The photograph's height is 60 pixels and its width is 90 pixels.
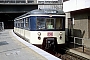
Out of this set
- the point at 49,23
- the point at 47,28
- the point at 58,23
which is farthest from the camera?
the point at 58,23

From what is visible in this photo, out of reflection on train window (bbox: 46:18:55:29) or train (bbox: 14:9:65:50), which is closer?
train (bbox: 14:9:65:50)

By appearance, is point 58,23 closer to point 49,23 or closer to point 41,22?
point 49,23

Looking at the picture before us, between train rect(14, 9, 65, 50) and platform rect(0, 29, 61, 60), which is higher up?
train rect(14, 9, 65, 50)

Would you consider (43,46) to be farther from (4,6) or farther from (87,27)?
(4,6)

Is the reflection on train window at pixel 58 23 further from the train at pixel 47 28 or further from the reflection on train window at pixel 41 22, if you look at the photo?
the reflection on train window at pixel 41 22

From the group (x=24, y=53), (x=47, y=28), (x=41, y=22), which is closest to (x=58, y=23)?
(x=47, y=28)

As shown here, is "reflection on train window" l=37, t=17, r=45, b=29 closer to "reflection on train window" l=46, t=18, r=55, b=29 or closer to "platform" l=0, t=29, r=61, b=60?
"reflection on train window" l=46, t=18, r=55, b=29

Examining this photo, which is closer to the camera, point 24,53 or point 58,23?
point 24,53

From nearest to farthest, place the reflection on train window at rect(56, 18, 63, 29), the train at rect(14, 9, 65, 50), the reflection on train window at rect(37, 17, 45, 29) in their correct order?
the train at rect(14, 9, 65, 50), the reflection on train window at rect(37, 17, 45, 29), the reflection on train window at rect(56, 18, 63, 29)

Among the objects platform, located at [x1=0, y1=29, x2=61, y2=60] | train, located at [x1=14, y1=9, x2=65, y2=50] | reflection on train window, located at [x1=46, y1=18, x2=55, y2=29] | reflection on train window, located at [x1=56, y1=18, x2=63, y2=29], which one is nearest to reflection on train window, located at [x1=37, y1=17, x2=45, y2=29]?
train, located at [x1=14, y1=9, x2=65, y2=50]

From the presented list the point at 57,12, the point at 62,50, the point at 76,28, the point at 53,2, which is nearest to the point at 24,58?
the point at 57,12

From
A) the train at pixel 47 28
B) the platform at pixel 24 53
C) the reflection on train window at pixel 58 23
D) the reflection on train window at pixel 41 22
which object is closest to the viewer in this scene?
the platform at pixel 24 53

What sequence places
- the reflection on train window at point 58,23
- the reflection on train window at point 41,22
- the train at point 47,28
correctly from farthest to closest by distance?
the reflection on train window at point 58,23 → the reflection on train window at point 41,22 → the train at point 47,28

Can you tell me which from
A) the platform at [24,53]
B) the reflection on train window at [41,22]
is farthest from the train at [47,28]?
the platform at [24,53]
